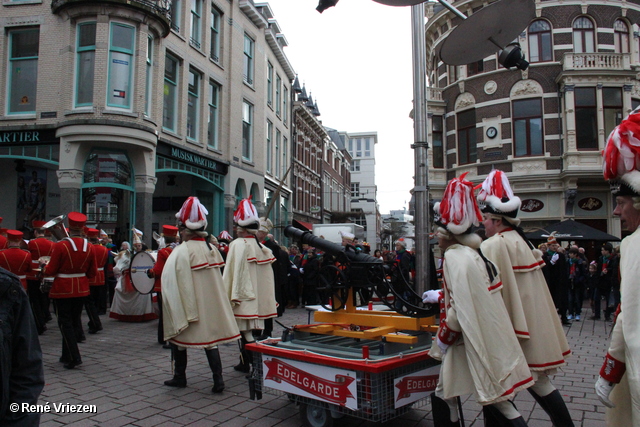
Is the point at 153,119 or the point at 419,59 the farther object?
the point at 153,119

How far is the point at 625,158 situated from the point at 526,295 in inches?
74.6

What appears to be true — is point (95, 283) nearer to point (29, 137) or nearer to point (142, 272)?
point (142, 272)

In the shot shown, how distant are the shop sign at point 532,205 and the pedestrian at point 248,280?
1729cm

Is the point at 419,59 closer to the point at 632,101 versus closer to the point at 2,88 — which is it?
the point at 2,88

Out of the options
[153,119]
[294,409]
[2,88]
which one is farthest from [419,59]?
[2,88]

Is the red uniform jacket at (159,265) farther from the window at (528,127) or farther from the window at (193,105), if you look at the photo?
the window at (528,127)

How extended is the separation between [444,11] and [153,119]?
1448 centimetres

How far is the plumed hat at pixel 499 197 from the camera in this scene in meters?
4.32

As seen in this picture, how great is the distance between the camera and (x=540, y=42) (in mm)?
21688

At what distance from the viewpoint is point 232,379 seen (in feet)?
20.5

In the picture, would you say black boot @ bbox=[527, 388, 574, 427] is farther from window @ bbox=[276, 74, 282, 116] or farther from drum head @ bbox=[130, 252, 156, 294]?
window @ bbox=[276, 74, 282, 116]

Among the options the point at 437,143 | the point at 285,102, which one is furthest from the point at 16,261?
the point at 285,102

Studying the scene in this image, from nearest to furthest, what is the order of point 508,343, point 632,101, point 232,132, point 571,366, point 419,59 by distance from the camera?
point 508,343, point 571,366, point 419,59, point 632,101, point 232,132

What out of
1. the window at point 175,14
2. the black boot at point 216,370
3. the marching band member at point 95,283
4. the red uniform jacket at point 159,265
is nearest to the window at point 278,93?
the window at point 175,14
